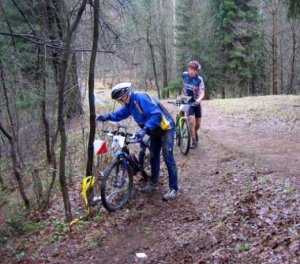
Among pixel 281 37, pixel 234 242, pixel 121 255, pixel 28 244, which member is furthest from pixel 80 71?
pixel 281 37

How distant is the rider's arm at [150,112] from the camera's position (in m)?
7.32

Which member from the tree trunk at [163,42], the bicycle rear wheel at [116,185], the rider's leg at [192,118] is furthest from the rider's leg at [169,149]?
the tree trunk at [163,42]

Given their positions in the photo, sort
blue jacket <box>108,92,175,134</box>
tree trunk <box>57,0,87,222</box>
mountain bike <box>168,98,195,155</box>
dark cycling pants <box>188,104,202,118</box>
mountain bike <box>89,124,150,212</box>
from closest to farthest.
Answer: tree trunk <box>57,0,87,222</box> < blue jacket <box>108,92,175,134</box> < mountain bike <box>89,124,150,212</box> < mountain bike <box>168,98,195,155</box> < dark cycling pants <box>188,104,202,118</box>

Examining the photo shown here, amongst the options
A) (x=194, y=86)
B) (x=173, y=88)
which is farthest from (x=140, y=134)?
(x=173, y=88)

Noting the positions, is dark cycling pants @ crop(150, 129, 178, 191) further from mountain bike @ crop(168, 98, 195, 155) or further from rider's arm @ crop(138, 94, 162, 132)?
mountain bike @ crop(168, 98, 195, 155)

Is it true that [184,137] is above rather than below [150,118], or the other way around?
below

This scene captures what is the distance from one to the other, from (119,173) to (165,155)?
83 cm

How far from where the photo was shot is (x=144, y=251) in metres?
6.43

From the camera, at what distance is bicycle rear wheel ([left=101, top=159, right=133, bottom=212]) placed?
24.4 feet

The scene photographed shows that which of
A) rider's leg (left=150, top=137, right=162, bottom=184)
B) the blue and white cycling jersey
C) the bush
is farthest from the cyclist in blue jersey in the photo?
the bush

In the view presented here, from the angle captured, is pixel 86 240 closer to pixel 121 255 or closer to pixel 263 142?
pixel 121 255

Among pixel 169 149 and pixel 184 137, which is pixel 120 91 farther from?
pixel 184 137

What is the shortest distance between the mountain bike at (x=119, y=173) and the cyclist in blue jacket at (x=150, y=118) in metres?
0.21

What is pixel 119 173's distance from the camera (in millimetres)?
7715
